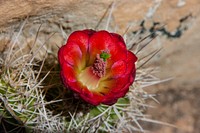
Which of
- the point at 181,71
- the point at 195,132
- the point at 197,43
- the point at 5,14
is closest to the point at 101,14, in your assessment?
the point at 5,14

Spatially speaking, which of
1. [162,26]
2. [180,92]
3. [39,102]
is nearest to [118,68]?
[39,102]

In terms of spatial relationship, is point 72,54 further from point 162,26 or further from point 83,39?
point 162,26

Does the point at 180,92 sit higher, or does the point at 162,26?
the point at 162,26

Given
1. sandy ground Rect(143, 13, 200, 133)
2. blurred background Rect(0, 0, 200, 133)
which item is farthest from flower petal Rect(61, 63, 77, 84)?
sandy ground Rect(143, 13, 200, 133)

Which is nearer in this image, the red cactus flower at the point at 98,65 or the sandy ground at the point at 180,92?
the red cactus flower at the point at 98,65

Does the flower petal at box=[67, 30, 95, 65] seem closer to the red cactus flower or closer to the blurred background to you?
the red cactus flower

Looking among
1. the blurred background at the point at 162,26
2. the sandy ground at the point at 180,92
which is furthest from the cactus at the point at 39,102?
the sandy ground at the point at 180,92

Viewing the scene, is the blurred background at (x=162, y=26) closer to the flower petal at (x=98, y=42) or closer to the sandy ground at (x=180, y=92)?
the sandy ground at (x=180, y=92)
